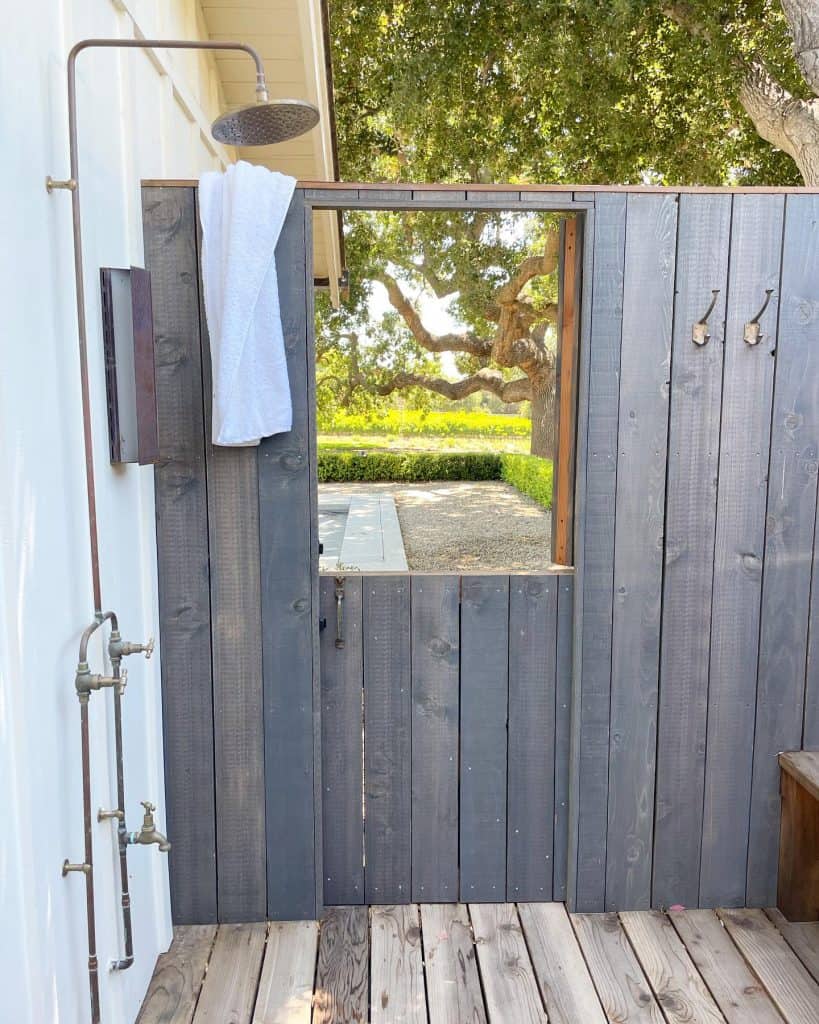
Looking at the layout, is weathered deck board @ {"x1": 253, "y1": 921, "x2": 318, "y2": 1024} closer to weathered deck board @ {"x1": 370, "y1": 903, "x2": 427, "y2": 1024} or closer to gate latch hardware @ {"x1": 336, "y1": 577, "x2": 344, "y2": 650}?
weathered deck board @ {"x1": 370, "y1": 903, "x2": 427, "y2": 1024}

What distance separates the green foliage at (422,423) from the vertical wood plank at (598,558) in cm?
52

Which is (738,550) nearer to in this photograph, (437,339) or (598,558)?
(598,558)

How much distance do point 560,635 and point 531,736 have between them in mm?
319

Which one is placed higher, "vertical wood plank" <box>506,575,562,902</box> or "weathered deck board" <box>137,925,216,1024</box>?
"vertical wood plank" <box>506,575,562,902</box>

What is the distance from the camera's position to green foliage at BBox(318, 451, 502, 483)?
301cm

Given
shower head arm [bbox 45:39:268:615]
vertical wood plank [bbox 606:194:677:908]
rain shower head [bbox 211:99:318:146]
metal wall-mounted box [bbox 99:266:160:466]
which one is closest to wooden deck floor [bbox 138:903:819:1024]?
vertical wood plank [bbox 606:194:677:908]

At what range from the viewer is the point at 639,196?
2158mm

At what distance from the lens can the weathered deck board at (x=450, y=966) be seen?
1993mm

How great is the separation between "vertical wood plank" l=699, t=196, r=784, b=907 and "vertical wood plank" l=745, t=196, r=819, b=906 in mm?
28

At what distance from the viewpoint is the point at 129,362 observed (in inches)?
71.5

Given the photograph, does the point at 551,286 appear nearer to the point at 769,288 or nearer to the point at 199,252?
the point at 769,288

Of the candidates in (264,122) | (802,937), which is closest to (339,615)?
(264,122)

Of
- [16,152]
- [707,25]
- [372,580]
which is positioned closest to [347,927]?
[372,580]

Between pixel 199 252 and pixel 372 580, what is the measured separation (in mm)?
1017
